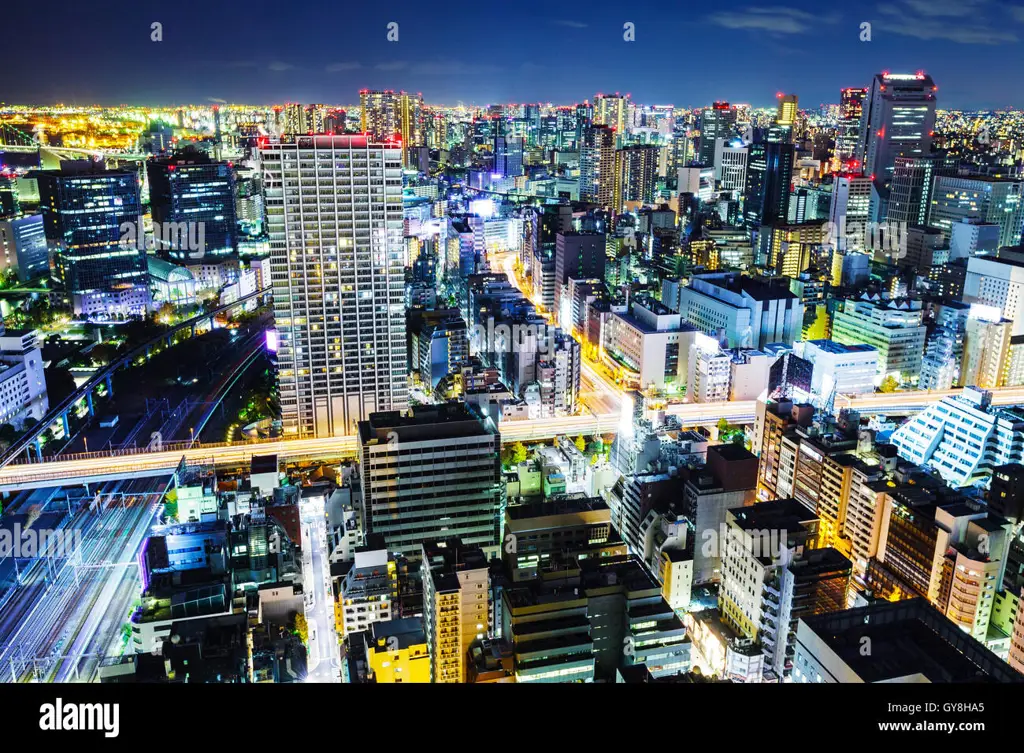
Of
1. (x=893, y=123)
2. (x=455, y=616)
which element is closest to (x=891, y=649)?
(x=455, y=616)

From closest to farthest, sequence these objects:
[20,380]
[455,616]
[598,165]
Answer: [455,616] → [20,380] → [598,165]

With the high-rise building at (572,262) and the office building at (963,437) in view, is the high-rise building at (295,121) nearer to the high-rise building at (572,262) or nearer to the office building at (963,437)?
the high-rise building at (572,262)

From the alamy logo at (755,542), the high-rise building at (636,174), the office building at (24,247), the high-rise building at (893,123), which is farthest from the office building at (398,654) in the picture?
the high-rise building at (636,174)

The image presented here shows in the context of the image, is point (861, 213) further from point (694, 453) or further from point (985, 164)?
point (694, 453)

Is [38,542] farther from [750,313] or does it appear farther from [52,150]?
[750,313]

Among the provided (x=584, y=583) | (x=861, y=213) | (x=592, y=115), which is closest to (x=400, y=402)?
(x=584, y=583)
